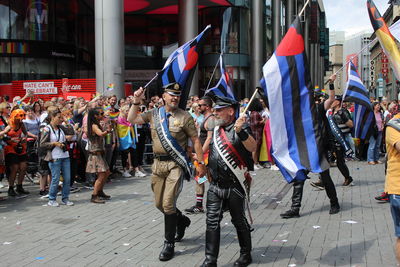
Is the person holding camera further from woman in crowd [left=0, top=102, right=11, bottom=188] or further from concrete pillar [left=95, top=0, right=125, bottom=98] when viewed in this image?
concrete pillar [left=95, top=0, right=125, bottom=98]

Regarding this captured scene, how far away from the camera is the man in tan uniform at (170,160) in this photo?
5.84 meters

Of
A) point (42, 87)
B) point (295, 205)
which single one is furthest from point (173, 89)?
point (42, 87)

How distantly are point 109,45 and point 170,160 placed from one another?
13.1 metres

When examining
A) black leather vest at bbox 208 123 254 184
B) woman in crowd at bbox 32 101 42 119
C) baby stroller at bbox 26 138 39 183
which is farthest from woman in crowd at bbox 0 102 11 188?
black leather vest at bbox 208 123 254 184

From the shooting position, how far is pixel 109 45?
59.8ft

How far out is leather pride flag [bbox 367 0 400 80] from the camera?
573 centimetres

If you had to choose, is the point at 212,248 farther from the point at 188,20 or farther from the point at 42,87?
the point at 188,20

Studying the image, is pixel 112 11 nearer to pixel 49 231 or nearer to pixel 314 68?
pixel 49 231

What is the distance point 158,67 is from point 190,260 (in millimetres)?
31915

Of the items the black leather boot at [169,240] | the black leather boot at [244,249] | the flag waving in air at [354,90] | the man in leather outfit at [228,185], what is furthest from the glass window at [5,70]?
the black leather boot at [244,249]

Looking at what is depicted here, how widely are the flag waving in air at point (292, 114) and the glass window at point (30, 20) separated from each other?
2423 cm

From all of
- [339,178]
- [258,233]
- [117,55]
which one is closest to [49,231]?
[258,233]

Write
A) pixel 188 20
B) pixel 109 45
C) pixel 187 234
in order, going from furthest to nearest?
pixel 188 20
pixel 109 45
pixel 187 234

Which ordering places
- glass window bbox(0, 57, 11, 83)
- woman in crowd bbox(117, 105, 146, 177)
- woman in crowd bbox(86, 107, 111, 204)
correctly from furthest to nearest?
1. glass window bbox(0, 57, 11, 83)
2. woman in crowd bbox(117, 105, 146, 177)
3. woman in crowd bbox(86, 107, 111, 204)
